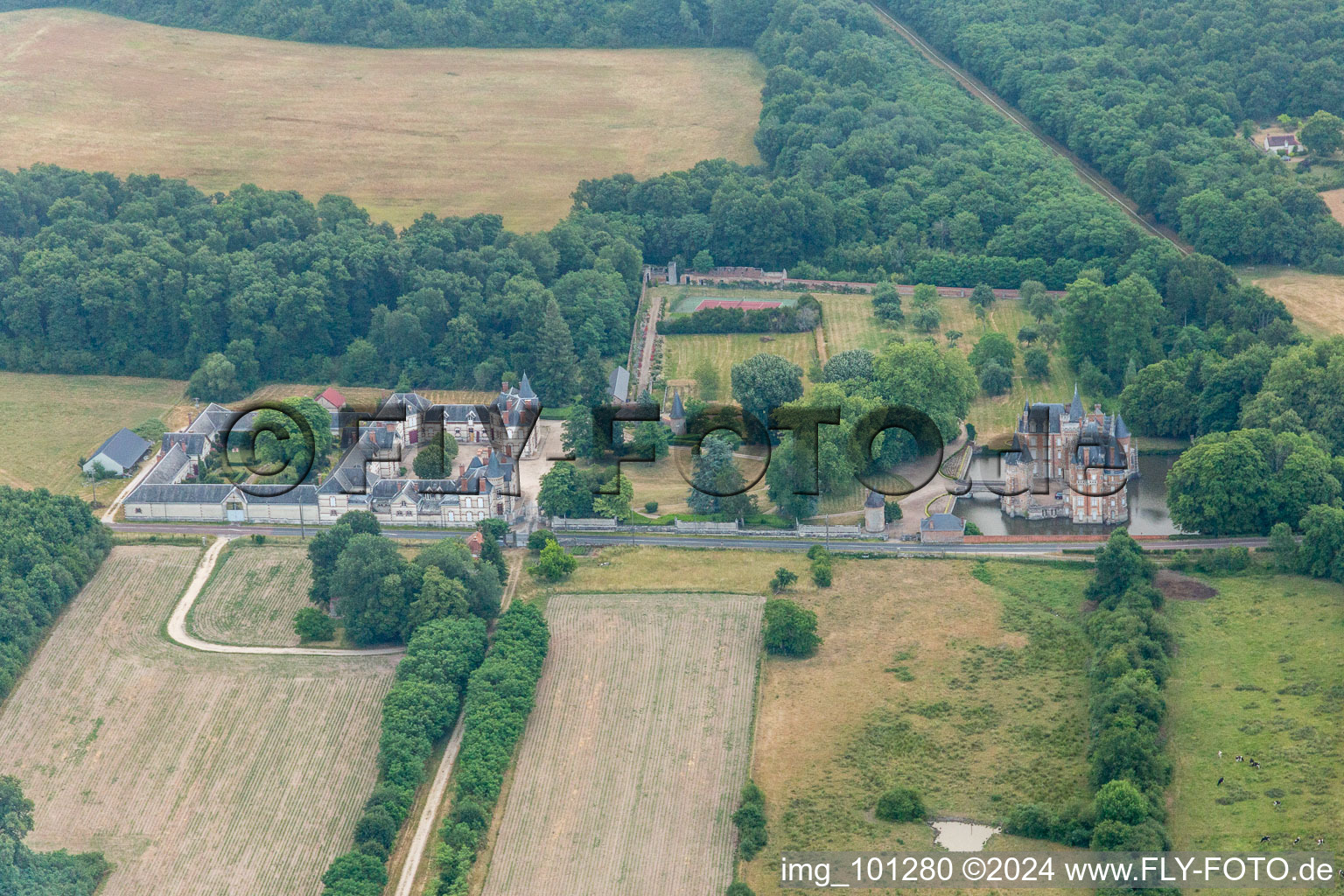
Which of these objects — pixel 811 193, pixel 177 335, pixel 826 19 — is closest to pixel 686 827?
pixel 177 335

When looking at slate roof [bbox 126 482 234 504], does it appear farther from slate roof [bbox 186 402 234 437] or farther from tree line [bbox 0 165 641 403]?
tree line [bbox 0 165 641 403]

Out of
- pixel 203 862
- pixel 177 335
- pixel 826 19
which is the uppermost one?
pixel 826 19

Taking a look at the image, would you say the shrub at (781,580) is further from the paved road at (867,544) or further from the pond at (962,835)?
the pond at (962,835)

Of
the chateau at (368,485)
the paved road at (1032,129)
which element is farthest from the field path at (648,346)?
the paved road at (1032,129)

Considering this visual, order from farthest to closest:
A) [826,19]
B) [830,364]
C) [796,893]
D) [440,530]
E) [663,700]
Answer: [826,19], [830,364], [440,530], [663,700], [796,893]

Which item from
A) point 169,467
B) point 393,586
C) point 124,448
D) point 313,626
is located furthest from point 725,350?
point 313,626

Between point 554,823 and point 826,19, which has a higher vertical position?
point 826,19

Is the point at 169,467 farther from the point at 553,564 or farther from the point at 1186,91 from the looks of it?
the point at 1186,91

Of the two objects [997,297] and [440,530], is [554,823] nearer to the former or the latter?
[440,530]
